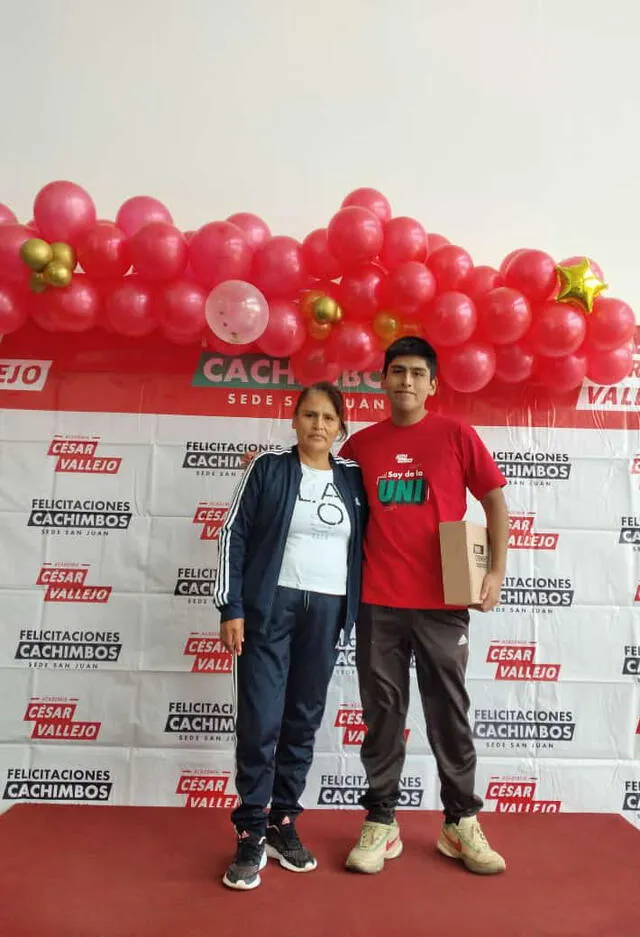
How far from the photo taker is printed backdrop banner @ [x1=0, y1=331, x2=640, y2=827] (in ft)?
7.80

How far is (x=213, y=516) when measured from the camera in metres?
2.46

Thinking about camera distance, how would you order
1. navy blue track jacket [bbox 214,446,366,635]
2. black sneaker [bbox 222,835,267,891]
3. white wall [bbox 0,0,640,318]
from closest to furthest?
black sneaker [bbox 222,835,267,891] → navy blue track jacket [bbox 214,446,366,635] → white wall [bbox 0,0,640,318]

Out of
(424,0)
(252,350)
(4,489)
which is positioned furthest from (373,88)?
(4,489)

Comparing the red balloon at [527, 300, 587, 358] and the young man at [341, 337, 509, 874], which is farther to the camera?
the red balloon at [527, 300, 587, 358]

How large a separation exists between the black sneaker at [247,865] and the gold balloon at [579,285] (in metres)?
1.94

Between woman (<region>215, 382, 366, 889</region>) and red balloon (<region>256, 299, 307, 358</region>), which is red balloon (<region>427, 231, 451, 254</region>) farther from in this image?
woman (<region>215, 382, 366, 889</region>)

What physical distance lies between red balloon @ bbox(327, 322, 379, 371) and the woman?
1.12 feet

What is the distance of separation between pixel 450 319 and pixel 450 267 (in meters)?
0.20

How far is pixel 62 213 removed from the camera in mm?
2107

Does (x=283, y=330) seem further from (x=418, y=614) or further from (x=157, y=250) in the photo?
(x=418, y=614)

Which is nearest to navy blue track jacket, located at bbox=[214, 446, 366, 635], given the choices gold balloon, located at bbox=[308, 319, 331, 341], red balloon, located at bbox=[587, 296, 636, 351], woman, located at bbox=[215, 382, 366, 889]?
woman, located at bbox=[215, 382, 366, 889]

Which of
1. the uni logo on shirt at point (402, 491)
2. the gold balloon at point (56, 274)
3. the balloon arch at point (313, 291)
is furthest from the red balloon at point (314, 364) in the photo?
the gold balloon at point (56, 274)

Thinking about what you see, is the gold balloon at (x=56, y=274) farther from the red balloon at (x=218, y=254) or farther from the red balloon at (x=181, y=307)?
the red balloon at (x=218, y=254)

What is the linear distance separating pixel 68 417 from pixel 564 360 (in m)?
1.84
